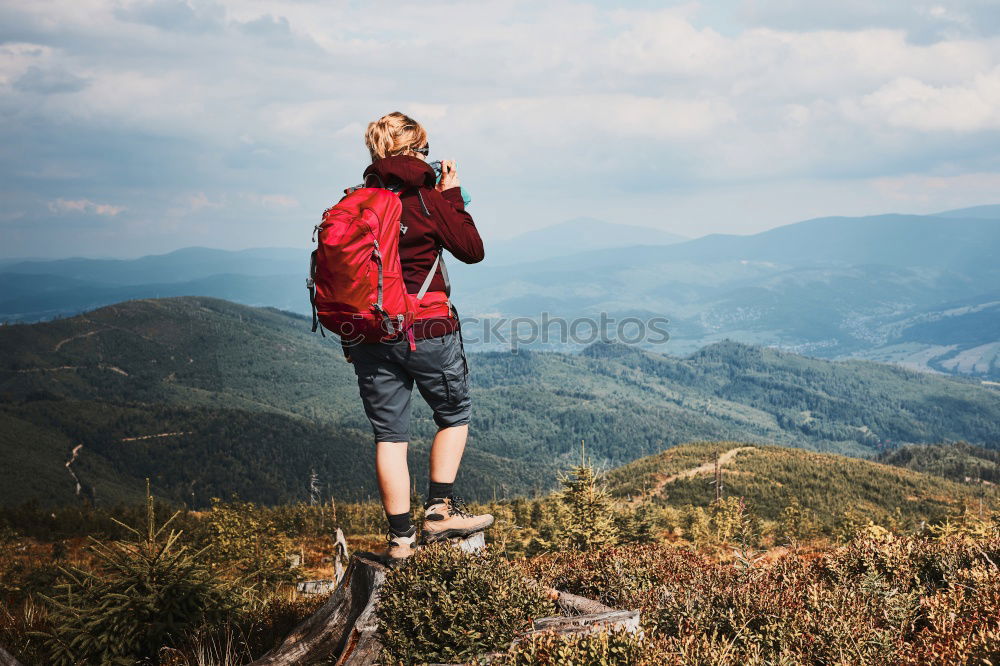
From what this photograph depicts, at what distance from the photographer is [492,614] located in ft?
15.0

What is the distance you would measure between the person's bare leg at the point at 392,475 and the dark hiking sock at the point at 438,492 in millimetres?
327

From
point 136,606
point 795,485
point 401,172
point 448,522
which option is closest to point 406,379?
point 448,522

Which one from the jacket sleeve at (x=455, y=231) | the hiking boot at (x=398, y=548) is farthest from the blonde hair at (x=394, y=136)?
the hiking boot at (x=398, y=548)

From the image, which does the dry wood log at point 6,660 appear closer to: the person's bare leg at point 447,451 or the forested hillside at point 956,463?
the person's bare leg at point 447,451

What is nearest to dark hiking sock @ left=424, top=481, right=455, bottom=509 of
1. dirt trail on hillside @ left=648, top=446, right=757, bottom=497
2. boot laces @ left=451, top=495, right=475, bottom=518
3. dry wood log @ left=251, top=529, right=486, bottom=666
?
boot laces @ left=451, top=495, right=475, bottom=518

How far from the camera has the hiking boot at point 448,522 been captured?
222 inches

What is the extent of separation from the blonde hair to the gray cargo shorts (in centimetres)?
156

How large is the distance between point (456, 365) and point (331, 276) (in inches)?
51.4

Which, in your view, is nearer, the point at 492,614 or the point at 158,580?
the point at 492,614

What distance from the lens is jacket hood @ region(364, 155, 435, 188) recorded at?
4977 mm

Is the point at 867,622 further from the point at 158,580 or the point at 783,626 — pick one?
the point at 158,580

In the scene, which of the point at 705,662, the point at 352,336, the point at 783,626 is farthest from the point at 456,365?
the point at 783,626

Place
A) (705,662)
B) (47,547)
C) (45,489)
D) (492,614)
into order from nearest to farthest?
1. (705,662)
2. (492,614)
3. (47,547)
4. (45,489)

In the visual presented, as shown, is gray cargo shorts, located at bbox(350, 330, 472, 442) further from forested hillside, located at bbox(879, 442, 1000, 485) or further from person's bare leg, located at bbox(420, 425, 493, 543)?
forested hillside, located at bbox(879, 442, 1000, 485)
